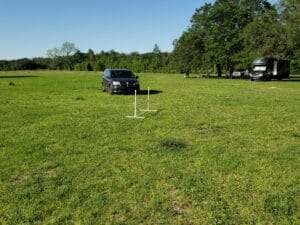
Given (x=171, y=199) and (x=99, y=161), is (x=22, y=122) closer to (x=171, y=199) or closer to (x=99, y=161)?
(x=99, y=161)

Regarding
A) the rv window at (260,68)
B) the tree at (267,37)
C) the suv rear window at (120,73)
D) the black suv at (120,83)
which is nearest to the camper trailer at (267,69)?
the rv window at (260,68)

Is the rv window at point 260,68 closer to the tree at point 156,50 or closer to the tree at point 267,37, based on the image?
the tree at point 267,37

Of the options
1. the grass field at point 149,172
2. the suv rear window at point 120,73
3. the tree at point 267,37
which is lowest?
the grass field at point 149,172

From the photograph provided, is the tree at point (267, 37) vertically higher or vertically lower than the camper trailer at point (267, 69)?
higher

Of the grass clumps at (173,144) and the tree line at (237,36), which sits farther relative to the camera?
the tree line at (237,36)

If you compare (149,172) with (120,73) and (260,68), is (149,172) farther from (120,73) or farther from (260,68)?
(260,68)

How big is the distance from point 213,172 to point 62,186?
235 cm

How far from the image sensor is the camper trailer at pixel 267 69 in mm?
43750

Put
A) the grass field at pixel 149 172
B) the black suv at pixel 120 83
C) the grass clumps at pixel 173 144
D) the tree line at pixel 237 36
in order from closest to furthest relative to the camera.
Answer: the grass field at pixel 149 172
the grass clumps at pixel 173 144
the black suv at pixel 120 83
the tree line at pixel 237 36

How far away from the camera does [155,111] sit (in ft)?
46.2

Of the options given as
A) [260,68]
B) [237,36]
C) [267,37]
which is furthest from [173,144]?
[237,36]

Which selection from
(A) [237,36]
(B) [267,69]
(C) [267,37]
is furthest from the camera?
(A) [237,36]

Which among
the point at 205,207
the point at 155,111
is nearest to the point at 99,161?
the point at 205,207

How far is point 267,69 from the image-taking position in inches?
1724
